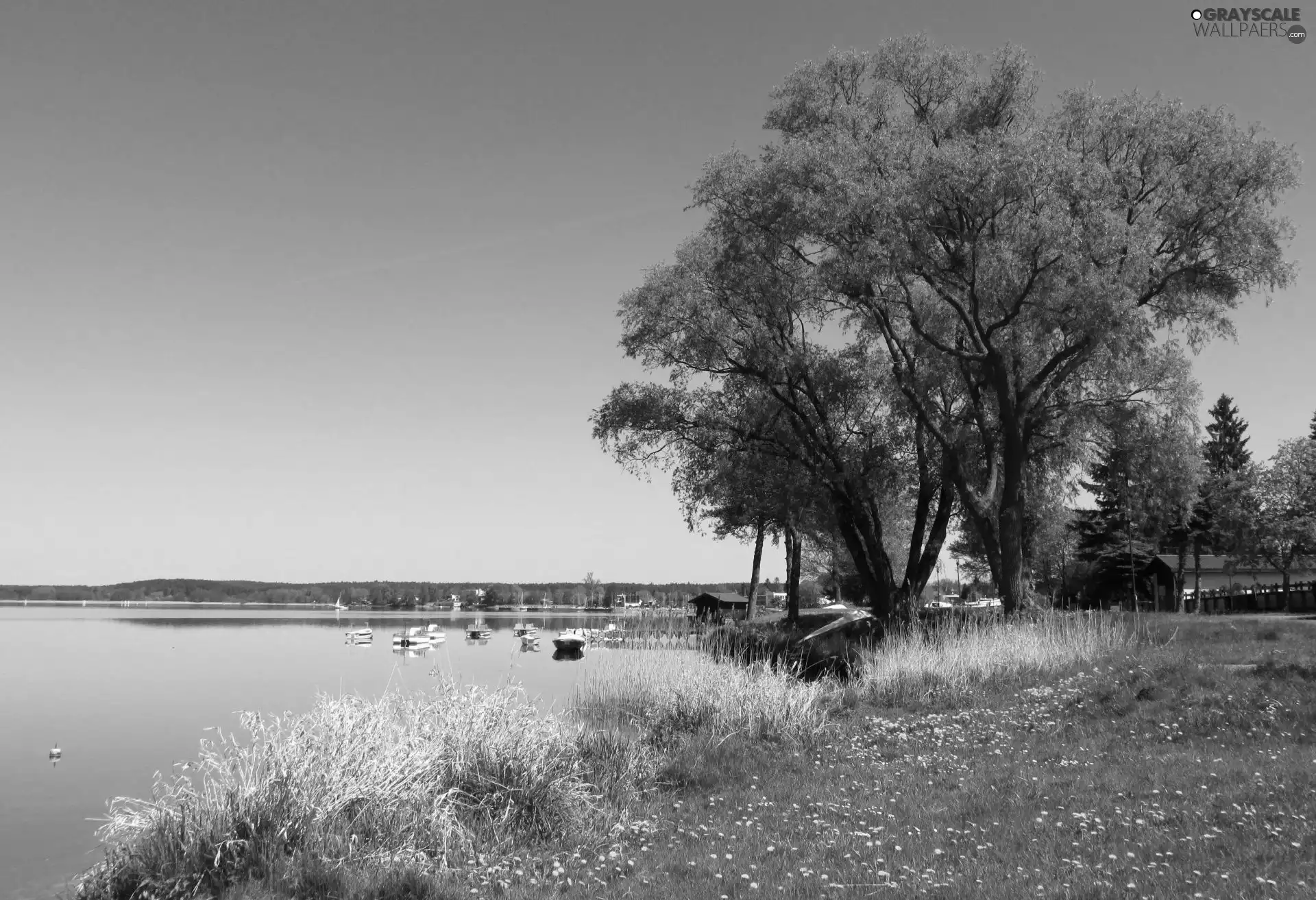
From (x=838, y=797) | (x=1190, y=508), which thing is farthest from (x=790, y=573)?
(x=838, y=797)

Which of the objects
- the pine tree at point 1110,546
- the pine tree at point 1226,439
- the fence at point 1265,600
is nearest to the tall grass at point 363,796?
the fence at point 1265,600

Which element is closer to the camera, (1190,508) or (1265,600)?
(1190,508)

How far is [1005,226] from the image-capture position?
2380 centimetres

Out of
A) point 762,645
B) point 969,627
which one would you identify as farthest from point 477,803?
point 762,645

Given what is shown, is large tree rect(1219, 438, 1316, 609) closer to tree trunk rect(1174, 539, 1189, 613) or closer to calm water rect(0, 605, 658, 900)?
tree trunk rect(1174, 539, 1189, 613)

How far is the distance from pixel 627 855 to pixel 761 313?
2288 cm

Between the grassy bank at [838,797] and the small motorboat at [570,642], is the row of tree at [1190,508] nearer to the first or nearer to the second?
the grassy bank at [838,797]

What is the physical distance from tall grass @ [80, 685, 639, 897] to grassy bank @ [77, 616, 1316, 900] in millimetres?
34

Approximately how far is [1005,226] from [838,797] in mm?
18046

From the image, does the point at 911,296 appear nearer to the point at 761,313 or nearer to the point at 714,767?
the point at 761,313

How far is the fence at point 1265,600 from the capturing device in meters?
47.8

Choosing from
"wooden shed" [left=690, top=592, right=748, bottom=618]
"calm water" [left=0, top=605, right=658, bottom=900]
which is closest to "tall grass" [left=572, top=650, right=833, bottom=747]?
"calm water" [left=0, top=605, right=658, bottom=900]

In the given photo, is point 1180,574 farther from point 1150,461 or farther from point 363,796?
point 363,796

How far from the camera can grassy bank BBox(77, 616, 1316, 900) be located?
7281 mm
